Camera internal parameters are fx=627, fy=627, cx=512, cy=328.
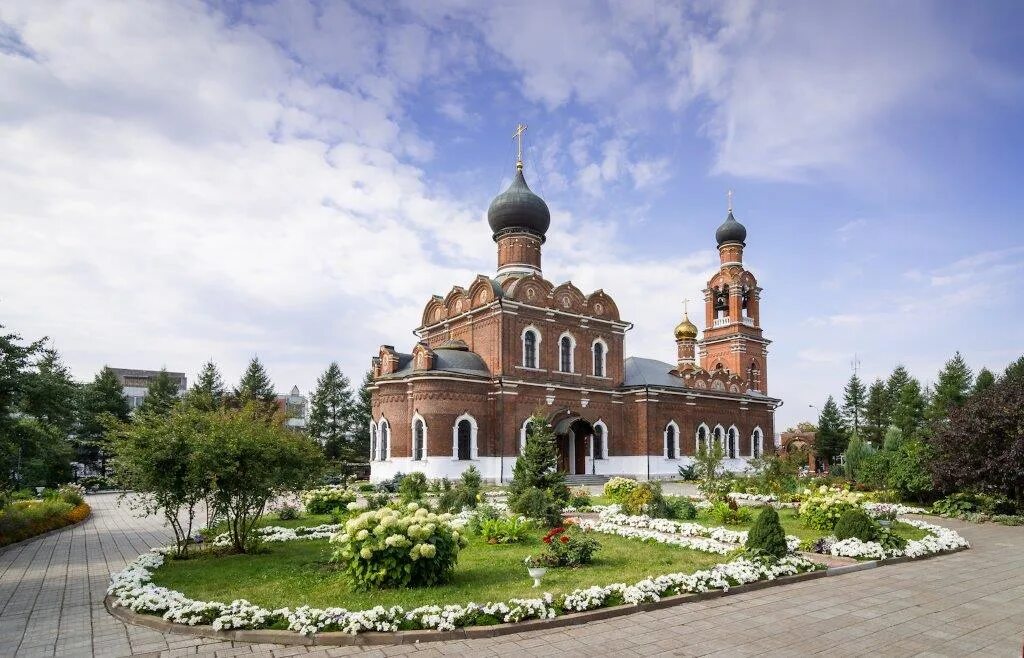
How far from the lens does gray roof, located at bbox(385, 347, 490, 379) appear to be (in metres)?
28.7

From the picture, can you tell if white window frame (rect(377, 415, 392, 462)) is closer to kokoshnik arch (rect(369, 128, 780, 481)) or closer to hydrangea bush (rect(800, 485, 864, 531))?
kokoshnik arch (rect(369, 128, 780, 481))

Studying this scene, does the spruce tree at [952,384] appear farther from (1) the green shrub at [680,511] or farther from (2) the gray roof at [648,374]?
(1) the green shrub at [680,511]

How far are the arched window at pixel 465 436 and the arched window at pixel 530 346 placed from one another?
4.04m

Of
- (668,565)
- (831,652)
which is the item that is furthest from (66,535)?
(831,652)

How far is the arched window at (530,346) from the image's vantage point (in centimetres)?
3058

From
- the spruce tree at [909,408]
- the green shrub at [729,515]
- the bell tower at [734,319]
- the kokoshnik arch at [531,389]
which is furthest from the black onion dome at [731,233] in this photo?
the green shrub at [729,515]

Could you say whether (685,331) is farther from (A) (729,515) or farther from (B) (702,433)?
(A) (729,515)

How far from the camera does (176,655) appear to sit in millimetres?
6289

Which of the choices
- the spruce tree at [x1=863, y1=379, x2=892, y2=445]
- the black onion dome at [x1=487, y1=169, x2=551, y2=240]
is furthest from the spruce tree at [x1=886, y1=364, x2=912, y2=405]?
the black onion dome at [x1=487, y1=169, x2=551, y2=240]

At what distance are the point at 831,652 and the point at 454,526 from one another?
4937mm

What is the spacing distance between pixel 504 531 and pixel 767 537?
487cm

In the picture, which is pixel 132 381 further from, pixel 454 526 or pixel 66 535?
pixel 454 526

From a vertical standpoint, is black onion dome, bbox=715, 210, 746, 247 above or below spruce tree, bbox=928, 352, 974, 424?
above

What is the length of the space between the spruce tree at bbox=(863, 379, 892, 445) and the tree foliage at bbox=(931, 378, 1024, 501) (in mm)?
40840
